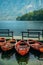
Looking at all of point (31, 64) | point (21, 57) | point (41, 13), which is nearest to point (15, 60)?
point (21, 57)

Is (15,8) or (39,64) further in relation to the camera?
(15,8)

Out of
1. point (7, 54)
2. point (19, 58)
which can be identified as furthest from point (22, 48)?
point (7, 54)

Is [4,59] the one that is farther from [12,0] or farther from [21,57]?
[12,0]

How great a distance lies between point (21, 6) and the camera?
2834 centimetres

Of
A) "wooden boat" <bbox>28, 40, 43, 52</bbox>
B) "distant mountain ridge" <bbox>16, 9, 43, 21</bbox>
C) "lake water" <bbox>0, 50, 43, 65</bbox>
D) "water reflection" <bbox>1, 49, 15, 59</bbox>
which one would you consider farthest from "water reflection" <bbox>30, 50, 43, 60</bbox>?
"distant mountain ridge" <bbox>16, 9, 43, 21</bbox>

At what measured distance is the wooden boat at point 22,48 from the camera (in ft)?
29.4

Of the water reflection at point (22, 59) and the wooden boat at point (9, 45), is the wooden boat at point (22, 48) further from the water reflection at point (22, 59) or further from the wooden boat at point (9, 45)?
the wooden boat at point (9, 45)

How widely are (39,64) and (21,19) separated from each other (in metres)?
17.3

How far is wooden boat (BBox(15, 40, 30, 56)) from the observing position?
8.97 meters

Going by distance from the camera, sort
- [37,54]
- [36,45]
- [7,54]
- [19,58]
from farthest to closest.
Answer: [36,45]
[37,54]
[7,54]
[19,58]

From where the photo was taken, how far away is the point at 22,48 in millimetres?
9180

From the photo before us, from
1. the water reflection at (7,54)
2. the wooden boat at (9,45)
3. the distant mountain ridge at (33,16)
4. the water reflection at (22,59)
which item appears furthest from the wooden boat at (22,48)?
the distant mountain ridge at (33,16)

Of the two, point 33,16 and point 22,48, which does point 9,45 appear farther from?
point 33,16

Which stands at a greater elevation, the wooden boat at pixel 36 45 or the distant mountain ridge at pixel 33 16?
the distant mountain ridge at pixel 33 16
